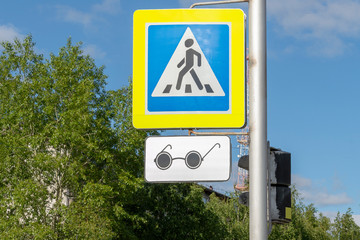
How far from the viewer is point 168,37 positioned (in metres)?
4.07

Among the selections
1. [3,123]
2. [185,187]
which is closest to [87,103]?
[3,123]

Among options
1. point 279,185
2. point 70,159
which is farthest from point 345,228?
point 279,185

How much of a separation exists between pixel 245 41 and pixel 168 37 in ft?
1.84

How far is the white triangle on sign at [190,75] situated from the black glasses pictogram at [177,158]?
0.41 m

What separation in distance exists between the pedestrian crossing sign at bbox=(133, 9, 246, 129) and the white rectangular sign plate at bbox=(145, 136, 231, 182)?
0.16 metres

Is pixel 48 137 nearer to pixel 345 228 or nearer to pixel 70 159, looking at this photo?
pixel 70 159

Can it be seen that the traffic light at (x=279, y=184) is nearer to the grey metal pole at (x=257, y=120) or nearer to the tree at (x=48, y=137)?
the grey metal pole at (x=257, y=120)

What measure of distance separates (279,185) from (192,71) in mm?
1838

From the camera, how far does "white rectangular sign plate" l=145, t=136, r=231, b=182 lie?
12.3ft

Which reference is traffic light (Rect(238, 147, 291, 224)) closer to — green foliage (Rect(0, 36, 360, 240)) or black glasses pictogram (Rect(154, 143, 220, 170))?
black glasses pictogram (Rect(154, 143, 220, 170))

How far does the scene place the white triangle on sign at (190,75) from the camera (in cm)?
394

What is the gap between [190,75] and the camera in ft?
12.9

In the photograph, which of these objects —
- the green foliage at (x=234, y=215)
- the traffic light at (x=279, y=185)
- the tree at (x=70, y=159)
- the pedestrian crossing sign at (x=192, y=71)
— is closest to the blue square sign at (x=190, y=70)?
the pedestrian crossing sign at (x=192, y=71)

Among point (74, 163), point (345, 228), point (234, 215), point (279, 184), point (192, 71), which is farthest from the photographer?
point (345, 228)
